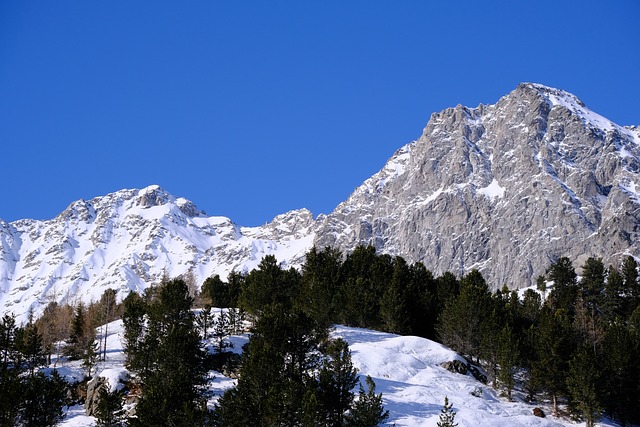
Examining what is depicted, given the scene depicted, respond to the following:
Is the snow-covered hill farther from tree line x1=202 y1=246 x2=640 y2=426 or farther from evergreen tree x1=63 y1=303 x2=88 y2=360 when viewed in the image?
evergreen tree x1=63 y1=303 x2=88 y2=360

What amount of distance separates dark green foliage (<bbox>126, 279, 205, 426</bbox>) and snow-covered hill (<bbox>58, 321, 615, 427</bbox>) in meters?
5.13

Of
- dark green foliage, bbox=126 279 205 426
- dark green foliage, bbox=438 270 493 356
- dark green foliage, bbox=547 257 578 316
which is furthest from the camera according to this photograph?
dark green foliage, bbox=547 257 578 316

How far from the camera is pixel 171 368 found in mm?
67250

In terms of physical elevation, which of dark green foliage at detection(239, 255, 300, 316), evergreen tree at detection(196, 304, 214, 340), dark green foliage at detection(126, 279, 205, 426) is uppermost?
dark green foliage at detection(239, 255, 300, 316)

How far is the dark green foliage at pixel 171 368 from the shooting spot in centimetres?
5838

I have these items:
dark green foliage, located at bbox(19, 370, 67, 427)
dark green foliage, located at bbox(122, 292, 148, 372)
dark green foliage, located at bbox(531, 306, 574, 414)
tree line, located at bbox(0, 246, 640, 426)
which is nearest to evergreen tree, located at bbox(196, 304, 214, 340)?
tree line, located at bbox(0, 246, 640, 426)

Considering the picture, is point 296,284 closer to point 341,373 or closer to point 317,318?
point 317,318

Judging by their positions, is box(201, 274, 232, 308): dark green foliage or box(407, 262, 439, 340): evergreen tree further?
box(201, 274, 232, 308): dark green foliage

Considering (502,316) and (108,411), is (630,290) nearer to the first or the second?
(502,316)

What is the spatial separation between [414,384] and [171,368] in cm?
2594

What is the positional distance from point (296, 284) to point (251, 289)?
25.6ft

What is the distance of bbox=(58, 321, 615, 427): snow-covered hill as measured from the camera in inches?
2650

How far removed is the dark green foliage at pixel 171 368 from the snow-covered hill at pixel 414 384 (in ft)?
16.8

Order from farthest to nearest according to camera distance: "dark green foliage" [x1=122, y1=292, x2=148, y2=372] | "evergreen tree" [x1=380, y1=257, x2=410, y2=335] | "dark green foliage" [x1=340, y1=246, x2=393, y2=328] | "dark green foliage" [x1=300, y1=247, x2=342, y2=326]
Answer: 1. "dark green foliage" [x1=340, y1=246, x2=393, y2=328]
2. "evergreen tree" [x1=380, y1=257, x2=410, y2=335]
3. "dark green foliage" [x1=300, y1=247, x2=342, y2=326]
4. "dark green foliage" [x1=122, y1=292, x2=148, y2=372]
